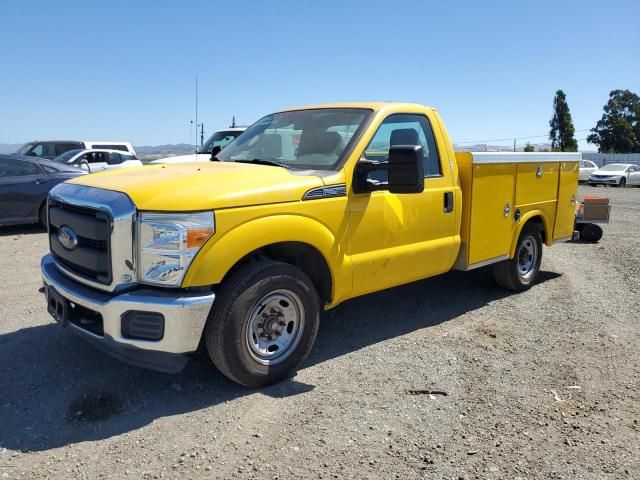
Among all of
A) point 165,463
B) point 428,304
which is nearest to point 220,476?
point 165,463

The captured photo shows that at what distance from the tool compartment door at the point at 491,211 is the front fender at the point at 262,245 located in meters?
1.84

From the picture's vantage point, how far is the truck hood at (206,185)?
11.2ft

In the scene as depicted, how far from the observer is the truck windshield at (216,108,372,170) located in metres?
4.39

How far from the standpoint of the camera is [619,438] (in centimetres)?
335

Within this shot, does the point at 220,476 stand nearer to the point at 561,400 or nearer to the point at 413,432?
the point at 413,432

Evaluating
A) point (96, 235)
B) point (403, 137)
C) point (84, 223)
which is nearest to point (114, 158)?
point (403, 137)

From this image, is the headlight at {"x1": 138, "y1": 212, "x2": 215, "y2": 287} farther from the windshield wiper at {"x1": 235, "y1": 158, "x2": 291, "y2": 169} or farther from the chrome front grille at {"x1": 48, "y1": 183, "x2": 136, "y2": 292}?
the windshield wiper at {"x1": 235, "y1": 158, "x2": 291, "y2": 169}

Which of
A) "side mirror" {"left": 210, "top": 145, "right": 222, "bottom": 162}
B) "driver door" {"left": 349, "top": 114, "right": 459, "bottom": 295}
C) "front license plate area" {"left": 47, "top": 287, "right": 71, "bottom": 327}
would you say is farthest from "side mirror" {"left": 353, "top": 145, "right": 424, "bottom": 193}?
"front license plate area" {"left": 47, "top": 287, "right": 71, "bottom": 327}

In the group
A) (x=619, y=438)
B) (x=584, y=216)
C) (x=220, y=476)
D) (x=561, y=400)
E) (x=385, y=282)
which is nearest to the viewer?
(x=220, y=476)

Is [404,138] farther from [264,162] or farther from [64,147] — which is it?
[64,147]

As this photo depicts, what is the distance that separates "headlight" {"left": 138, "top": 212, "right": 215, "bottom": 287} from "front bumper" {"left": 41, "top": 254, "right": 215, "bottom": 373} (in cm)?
13

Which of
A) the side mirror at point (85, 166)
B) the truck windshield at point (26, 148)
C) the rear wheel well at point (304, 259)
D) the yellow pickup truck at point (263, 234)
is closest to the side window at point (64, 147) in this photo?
the truck windshield at point (26, 148)

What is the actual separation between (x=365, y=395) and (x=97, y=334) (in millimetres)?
1833

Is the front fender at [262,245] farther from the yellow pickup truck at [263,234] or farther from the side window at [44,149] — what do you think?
the side window at [44,149]
